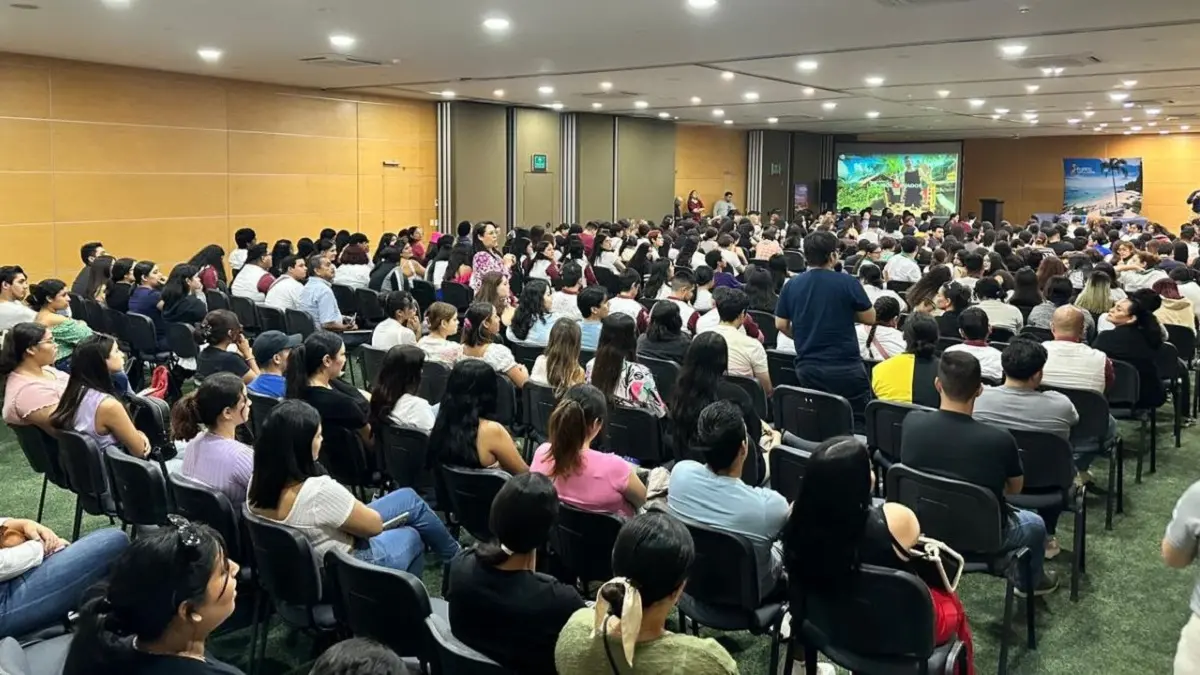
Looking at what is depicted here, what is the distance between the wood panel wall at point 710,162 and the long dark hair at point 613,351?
1976cm

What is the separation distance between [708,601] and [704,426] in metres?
0.63

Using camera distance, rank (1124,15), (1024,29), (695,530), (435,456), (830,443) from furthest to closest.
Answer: (1024,29), (1124,15), (435,456), (695,530), (830,443)

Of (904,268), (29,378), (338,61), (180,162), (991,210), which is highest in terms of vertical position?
(338,61)

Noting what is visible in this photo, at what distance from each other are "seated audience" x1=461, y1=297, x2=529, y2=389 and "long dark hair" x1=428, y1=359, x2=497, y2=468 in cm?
164

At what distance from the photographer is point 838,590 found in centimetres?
284

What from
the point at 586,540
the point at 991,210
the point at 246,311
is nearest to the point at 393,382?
the point at 586,540

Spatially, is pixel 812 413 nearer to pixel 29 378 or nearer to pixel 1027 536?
pixel 1027 536

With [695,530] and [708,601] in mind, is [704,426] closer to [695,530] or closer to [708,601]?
[695,530]

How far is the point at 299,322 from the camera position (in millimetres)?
8156

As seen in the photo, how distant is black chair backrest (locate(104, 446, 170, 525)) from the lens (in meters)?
3.84

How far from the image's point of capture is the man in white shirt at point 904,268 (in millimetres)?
11625

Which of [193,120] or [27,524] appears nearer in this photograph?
[27,524]

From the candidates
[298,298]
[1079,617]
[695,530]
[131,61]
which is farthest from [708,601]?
[131,61]

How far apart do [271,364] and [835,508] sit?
359 centimetres
